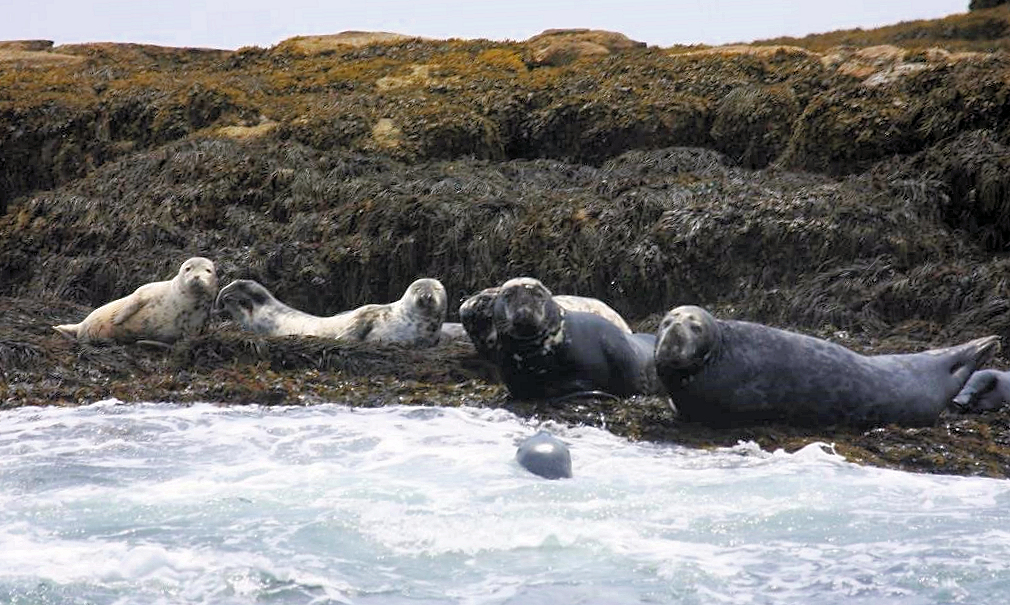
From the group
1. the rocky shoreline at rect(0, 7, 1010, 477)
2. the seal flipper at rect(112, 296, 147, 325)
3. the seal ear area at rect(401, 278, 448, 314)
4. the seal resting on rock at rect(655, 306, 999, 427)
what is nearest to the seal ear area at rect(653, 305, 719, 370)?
the seal resting on rock at rect(655, 306, 999, 427)

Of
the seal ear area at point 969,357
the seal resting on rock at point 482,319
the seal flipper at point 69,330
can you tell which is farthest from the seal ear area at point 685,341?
the seal flipper at point 69,330

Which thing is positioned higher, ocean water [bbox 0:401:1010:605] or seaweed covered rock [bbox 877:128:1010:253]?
seaweed covered rock [bbox 877:128:1010:253]

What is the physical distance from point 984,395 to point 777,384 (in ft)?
3.82

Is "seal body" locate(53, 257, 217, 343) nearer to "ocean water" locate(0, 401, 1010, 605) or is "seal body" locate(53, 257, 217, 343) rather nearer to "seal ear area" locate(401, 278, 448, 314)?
"seal ear area" locate(401, 278, 448, 314)

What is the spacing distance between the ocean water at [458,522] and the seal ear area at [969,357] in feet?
3.62

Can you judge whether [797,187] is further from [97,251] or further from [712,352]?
[97,251]

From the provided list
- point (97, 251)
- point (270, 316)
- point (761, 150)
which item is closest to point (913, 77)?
point (761, 150)

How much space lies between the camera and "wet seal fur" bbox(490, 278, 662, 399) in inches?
305

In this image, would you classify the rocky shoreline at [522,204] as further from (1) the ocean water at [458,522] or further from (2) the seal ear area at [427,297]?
(1) the ocean water at [458,522]

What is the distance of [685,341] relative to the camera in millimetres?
7012

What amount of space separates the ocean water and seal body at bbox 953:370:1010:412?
1.13 metres

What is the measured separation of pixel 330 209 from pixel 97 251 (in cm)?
212

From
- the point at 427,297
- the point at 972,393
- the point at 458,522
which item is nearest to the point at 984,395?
the point at 972,393

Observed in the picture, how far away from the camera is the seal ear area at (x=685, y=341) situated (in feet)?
23.0
